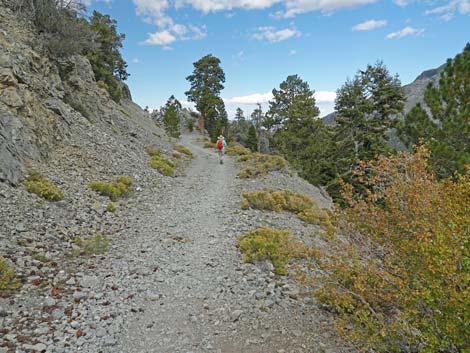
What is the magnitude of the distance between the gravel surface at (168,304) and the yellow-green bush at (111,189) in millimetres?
1733

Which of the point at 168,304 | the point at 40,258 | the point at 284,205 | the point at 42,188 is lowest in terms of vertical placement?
the point at 168,304

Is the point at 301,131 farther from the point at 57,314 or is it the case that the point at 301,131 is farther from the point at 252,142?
the point at 57,314

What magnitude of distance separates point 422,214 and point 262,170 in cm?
1431

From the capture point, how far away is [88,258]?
280 inches

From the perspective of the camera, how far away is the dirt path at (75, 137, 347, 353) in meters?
4.70

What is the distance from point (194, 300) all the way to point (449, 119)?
33.3ft

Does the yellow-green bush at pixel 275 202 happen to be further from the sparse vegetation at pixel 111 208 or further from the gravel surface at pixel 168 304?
the sparse vegetation at pixel 111 208

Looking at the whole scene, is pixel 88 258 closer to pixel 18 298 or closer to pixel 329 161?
pixel 18 298

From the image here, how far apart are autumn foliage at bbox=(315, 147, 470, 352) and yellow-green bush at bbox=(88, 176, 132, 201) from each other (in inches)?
318

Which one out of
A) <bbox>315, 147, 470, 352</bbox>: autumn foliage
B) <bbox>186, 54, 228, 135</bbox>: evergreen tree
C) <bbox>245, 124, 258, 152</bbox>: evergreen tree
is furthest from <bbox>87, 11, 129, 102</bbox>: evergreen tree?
<bbox>315, 147, 470, 352</bbox>: autumn foliage

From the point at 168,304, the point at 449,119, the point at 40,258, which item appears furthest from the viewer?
the point at 449,119

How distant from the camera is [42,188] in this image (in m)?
8.73

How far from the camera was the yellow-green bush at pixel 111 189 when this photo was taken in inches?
423

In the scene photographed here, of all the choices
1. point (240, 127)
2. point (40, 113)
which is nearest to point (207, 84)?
point (240, 127)
